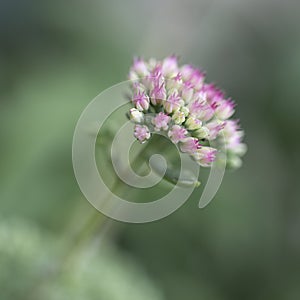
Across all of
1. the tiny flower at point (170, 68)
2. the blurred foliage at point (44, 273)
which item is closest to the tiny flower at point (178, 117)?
the tiny flower at point (170, 68)

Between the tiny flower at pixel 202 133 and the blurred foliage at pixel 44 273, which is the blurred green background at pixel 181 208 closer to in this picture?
the blurred foliage at pixel 44 273

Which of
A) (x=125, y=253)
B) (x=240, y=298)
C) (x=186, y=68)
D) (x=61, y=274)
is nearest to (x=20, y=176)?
(x=125, y=253)

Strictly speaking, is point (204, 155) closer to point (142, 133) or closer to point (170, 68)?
point (142, 133)

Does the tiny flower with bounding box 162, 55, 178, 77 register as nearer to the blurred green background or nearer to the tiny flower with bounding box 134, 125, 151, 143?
the tiny flower with bounding box 134, 125, 151, 143

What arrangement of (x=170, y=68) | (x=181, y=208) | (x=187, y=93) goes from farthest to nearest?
(x=181, y=208)
(x=170, y=68)
(x=187, y=93)

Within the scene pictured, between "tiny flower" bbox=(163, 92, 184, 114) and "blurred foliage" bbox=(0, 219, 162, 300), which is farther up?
"tiny flower" bbox=(163, 92, 184, 114)

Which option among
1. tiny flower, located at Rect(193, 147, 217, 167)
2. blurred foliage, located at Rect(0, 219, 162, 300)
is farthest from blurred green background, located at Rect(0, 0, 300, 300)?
tiny flower, located at Rect(193, 147, 217, 167)

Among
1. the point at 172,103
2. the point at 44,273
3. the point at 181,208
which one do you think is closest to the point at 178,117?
the point at 172,103
